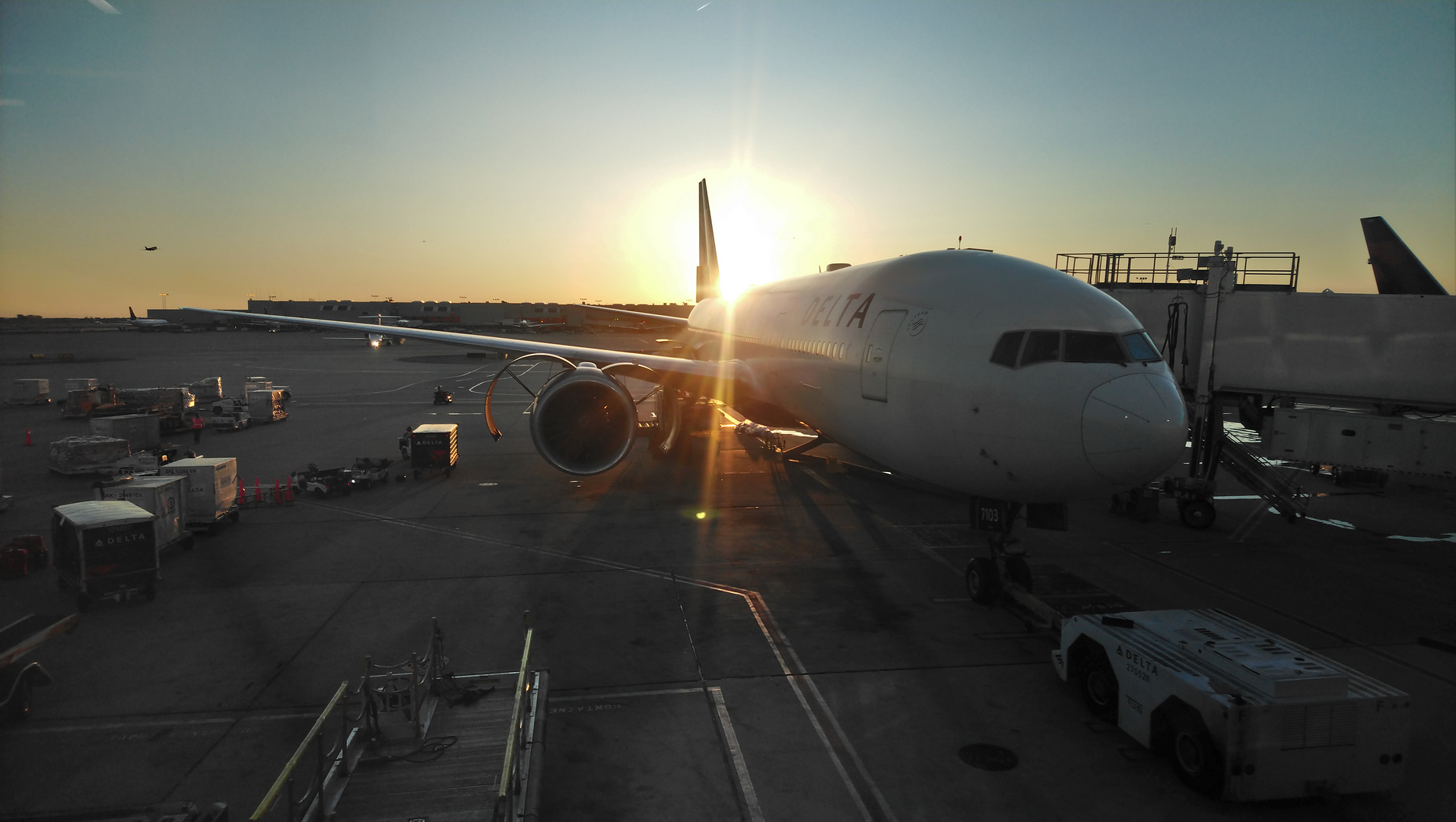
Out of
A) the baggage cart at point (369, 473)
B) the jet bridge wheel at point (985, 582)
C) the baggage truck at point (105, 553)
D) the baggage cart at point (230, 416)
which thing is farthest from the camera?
the baggage cart at point (230, 416)

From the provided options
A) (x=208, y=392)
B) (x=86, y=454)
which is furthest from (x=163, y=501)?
(x=208, y=392)

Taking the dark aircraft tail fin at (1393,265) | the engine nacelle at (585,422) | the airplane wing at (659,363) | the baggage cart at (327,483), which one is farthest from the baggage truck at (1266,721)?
the dark aircraft tail fin at (1393,265)

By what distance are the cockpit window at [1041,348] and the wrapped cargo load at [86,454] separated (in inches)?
952

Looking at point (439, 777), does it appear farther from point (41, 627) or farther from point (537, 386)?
point (537, 386)

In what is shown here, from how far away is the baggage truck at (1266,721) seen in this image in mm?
6473

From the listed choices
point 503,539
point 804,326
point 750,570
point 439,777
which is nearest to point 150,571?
point 503,539

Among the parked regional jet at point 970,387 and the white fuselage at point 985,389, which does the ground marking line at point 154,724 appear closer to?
the parked regional jet at point 970,387

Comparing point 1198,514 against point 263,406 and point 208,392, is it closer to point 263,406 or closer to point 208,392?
point 263,406

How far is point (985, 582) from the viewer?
36.7 ft

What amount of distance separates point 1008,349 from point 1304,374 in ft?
39.1

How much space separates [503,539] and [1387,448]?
1827cm

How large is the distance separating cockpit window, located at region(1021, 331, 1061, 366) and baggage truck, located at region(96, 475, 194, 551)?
14.6m

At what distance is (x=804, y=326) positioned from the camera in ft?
47.6

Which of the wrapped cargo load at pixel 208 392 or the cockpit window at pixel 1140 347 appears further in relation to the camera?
the wrapped cargo load at pixel 208 392
